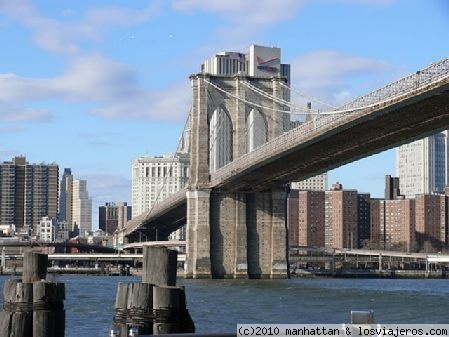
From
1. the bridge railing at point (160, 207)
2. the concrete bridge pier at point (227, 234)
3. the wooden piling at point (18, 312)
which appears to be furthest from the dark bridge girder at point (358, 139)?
the wooden piling at point (18, 312)

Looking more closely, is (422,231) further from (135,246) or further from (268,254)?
(268,254)

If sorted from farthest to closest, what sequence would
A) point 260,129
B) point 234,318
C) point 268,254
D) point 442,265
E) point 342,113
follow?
point 442,265, point 260,129, point 268,254, point 342,113, point 234,318

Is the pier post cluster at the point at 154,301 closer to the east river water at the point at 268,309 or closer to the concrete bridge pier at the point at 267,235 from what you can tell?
the east river water at the point at 268,309

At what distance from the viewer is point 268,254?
7581 cm

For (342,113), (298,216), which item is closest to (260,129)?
(342,113)

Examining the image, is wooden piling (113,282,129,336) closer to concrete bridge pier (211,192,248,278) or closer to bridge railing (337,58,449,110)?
bridge railing (337,58,449,110)

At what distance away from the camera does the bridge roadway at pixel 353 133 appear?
43972mm

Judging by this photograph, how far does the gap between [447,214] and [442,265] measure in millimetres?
38858

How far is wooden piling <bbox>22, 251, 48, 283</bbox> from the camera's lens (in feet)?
45.1

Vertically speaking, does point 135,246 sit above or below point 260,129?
below

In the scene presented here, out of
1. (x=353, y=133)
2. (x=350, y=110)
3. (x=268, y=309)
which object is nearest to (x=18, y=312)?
(x=268, y=309)

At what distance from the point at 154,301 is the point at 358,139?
1710 inches

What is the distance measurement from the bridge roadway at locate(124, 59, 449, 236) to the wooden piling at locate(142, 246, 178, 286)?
29.9 metres

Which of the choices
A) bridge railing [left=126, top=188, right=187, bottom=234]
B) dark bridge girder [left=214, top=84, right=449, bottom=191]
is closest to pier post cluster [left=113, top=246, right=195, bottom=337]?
dark bridge girder [left=214, top=84, right=449, bottom=191]
